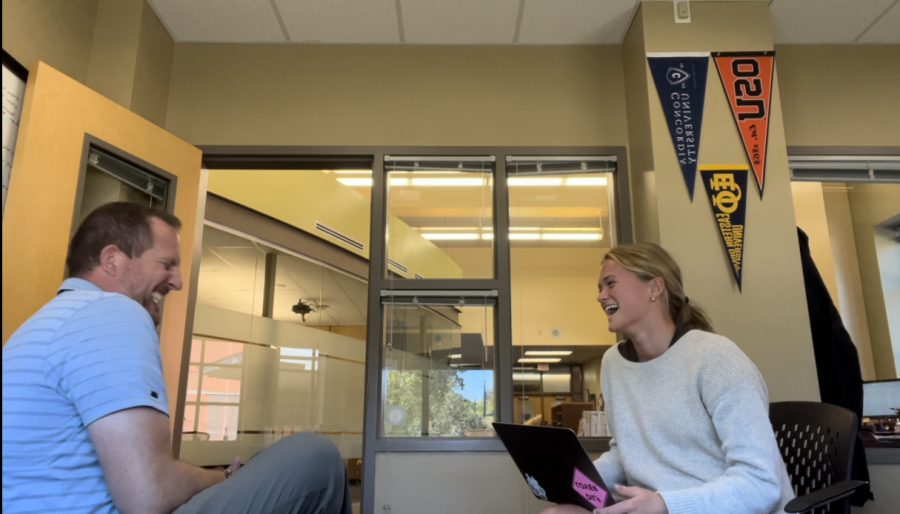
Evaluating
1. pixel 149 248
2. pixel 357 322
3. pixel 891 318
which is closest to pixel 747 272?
pixel 891 318

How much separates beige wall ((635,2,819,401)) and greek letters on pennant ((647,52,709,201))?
0.03 meters

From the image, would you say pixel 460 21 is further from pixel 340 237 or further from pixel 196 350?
pixel 196 350

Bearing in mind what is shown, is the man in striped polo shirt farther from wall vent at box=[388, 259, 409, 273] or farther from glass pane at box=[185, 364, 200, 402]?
glass pane at box=[185, 364, 200, 402]

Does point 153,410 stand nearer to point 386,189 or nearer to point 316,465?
point 316,465

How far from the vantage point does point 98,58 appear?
123 inches

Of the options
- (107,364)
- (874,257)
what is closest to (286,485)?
(107,364)

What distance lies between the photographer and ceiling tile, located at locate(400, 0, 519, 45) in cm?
319

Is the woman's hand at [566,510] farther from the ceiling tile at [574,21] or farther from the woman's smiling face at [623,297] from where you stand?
the ceiling tile at [574,21]

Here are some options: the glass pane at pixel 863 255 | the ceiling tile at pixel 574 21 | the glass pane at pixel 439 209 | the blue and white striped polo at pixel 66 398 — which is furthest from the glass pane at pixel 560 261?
the blue and white striped polo at pixel 66 398

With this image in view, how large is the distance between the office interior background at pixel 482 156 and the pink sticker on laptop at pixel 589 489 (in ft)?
4.65

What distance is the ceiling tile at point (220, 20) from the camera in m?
3.20

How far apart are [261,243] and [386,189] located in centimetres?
280

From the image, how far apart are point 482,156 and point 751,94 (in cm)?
132

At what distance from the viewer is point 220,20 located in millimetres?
3324
